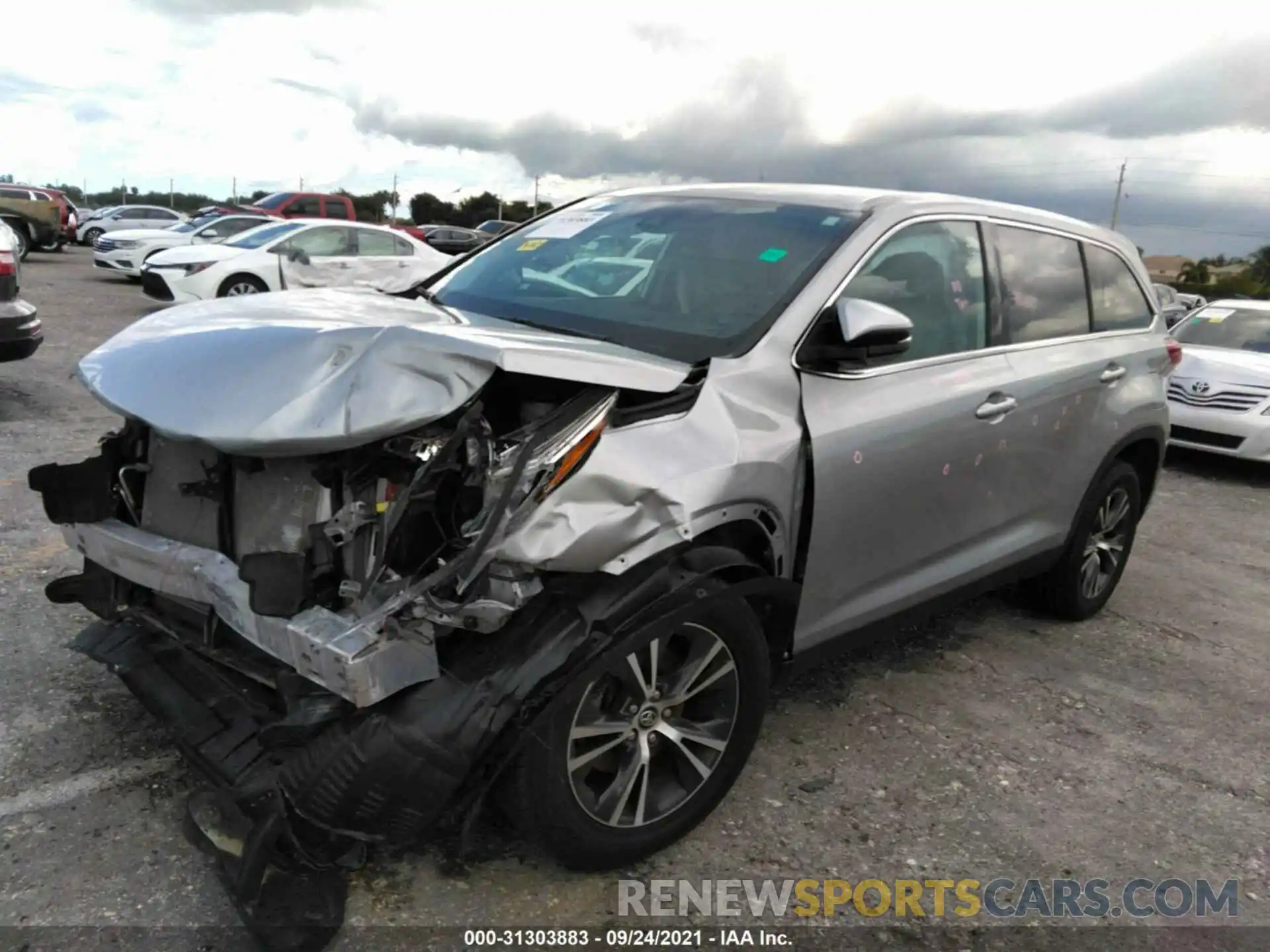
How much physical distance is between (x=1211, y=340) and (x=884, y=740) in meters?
8.10

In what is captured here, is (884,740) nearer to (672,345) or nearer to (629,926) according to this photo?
(629,926)

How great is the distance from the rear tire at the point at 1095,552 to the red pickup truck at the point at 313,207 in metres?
18.1

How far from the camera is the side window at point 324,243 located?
43.8 ft

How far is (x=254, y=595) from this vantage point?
2291 mm

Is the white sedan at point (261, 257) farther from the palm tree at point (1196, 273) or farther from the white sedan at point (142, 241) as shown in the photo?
the palm tree at point (1196, 273)

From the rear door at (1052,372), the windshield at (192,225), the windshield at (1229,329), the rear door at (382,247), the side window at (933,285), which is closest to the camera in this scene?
the side window at (933,285)

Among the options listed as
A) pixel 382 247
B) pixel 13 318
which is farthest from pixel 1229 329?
pixel 382 247

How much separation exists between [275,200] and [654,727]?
69.7 feet

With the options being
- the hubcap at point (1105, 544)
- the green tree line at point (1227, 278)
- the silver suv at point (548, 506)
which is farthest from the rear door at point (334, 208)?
the green tree line at point (1227, 278)

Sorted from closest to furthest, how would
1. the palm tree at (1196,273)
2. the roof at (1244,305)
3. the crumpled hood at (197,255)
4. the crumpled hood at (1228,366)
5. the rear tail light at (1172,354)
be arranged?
1. the rear tail light at (1172,354)
2. the crumpled hood at (1228,366)
3. the roof at (1244,305)
4. the crumpled hood at (197,255)
5. the palm tree at (1196,273)

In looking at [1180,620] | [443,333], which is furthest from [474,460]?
[1180,620]

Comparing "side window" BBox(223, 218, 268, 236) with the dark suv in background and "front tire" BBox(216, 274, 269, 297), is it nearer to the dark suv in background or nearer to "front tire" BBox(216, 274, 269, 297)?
"front tire" BBox(216, 274, 269, 297)

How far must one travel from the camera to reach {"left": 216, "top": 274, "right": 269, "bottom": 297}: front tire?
1261 centimetres

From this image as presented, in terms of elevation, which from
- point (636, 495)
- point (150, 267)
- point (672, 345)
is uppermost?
point (672, 345)
